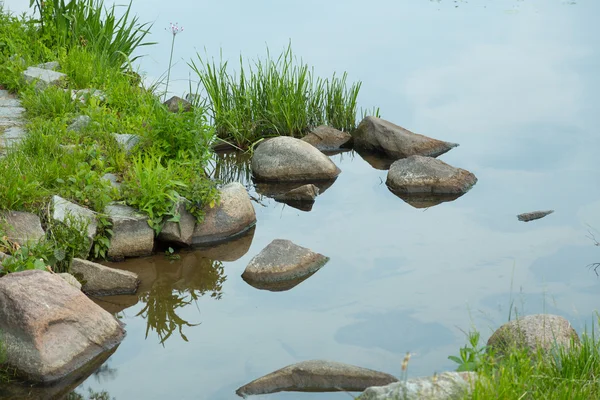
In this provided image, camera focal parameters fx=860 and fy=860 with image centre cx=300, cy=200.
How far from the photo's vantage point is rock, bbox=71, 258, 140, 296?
6832 millimetres

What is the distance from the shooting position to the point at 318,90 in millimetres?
11531

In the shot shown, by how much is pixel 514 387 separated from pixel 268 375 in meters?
1.95

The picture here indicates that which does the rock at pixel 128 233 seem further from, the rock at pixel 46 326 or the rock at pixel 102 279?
the rock at pixel 46 326

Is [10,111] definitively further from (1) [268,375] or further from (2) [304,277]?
(1) [268,375]

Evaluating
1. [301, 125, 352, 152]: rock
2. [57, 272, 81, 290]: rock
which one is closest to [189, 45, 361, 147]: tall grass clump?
[301, 125, 352, 152]: rock

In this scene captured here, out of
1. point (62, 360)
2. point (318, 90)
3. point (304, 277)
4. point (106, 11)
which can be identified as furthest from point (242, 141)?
point (62, 360)

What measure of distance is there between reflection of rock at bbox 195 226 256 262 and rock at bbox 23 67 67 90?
3.03 m

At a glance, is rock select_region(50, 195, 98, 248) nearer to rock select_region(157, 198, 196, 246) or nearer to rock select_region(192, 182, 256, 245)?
rock select_region(157, 198, 196, 246)

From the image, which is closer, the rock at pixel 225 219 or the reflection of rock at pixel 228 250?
the reflection of rock at pixel 228 250

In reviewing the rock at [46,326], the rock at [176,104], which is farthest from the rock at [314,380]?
the rock at [176,104]

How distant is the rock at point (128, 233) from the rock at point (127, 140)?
97 cm

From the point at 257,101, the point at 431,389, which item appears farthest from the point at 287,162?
the point at 431,389

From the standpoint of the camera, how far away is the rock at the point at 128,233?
291 inches

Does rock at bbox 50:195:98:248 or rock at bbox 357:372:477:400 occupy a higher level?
rock at bbox 50:195:98:248
